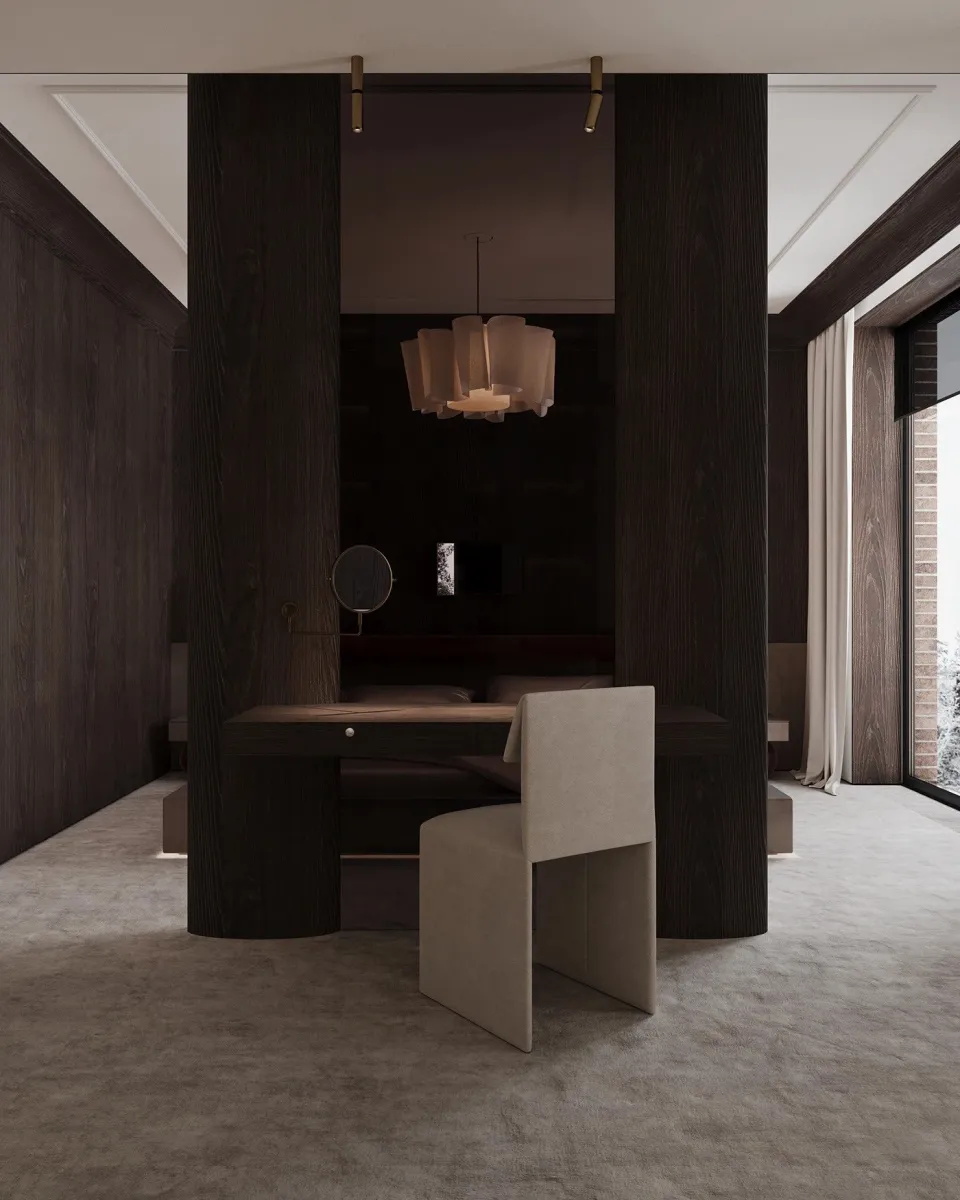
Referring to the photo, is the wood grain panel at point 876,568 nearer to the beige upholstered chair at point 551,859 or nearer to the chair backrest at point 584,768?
the beige upholstered chair at point 551,859

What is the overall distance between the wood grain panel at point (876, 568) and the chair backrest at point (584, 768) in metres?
3.71

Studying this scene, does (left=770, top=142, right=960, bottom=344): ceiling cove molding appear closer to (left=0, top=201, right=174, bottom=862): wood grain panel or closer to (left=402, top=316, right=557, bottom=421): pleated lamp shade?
(left=402, top=316, right=557, bottom=421): pleated lamp shade

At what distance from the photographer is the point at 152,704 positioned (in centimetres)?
602

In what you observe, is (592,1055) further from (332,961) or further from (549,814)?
(332,961)

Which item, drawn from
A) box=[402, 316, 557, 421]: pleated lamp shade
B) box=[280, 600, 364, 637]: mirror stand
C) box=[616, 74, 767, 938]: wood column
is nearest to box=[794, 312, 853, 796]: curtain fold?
box=[616, 74, 767, 938]: wood column

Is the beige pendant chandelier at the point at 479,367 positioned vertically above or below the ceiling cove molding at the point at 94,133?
below

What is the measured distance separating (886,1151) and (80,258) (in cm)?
462

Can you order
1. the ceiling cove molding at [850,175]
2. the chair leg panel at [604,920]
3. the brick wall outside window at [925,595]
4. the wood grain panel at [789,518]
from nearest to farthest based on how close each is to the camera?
1. the chair leg panel at [604,920]
2. the ceiling cove molding at [850,175]
3. the brick wall outside window at [925,595]
4. the wood grain panel at [789,518]

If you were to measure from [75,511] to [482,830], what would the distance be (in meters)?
3.07

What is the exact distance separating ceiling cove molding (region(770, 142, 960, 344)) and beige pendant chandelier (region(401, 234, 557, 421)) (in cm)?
205

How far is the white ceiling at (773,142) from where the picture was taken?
3539 millimetres

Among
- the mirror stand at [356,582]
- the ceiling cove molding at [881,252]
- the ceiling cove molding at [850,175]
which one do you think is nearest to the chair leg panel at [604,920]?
the mirror stand at [356,582]

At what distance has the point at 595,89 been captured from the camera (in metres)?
3.21

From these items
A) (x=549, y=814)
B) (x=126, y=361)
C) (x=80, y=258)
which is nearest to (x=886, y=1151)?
(x=549, y=814)
